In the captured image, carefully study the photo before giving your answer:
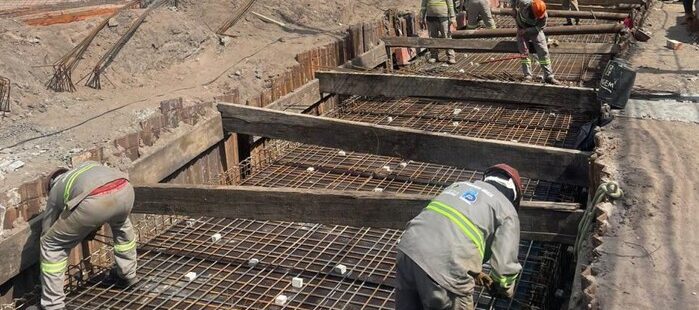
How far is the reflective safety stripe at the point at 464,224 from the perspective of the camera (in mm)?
3180

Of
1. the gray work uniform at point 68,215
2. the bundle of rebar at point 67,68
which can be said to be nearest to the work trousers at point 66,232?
the gray work uniform at point 68,215

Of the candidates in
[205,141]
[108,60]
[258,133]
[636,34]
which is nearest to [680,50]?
[636,34]

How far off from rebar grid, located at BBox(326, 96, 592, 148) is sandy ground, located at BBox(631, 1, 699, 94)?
3.00 feet

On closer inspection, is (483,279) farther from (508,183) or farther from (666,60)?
(666,60)

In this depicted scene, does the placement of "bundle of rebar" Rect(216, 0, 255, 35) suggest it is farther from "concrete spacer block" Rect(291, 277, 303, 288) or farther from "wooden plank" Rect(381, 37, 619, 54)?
"concrete spacer block" Rect(291, 277, 303, 288)

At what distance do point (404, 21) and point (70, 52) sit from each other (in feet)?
17.6

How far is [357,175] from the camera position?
664 centimetres

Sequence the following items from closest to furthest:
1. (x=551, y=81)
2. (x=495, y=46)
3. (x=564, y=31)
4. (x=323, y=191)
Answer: (x=323, y=191) < (x=551, y=81) < (x=495, y=46) < (x=564, y=31)

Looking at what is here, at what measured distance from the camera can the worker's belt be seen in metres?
4.32

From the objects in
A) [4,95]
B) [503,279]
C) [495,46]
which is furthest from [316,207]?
[495,46]

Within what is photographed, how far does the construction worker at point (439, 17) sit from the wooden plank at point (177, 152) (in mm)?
4786

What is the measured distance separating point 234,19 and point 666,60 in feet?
19.7

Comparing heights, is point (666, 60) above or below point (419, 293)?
below

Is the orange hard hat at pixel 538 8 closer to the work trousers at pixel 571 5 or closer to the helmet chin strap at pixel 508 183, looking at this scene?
the helmet chin strap at pixel 508 183
